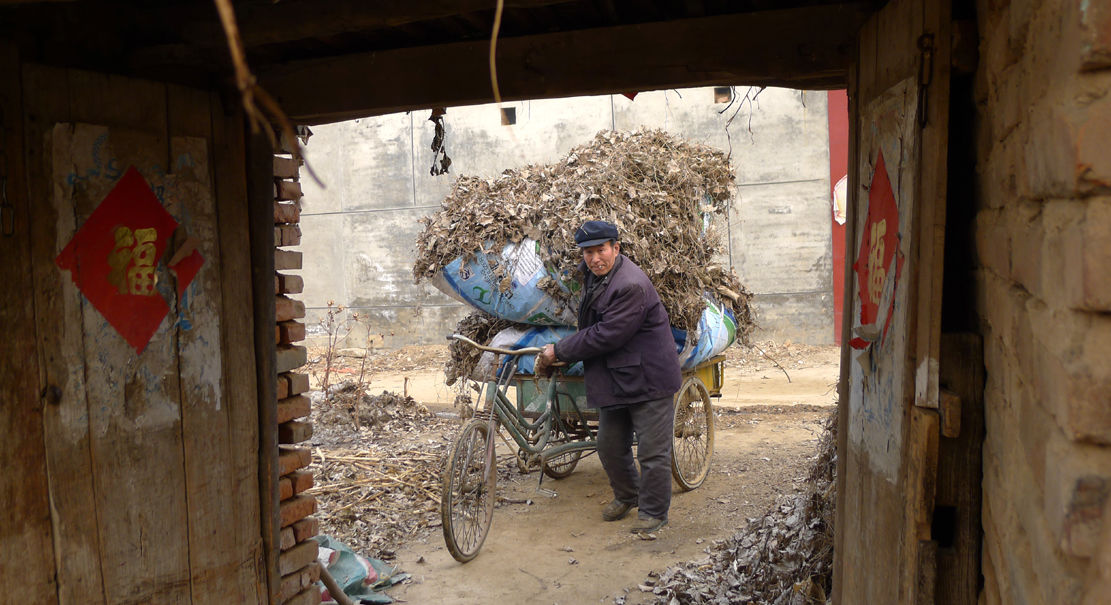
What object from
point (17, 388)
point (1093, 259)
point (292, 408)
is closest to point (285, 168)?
point (292, 408)

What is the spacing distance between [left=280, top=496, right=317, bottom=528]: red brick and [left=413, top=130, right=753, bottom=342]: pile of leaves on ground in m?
2.51

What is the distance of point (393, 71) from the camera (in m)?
3.21

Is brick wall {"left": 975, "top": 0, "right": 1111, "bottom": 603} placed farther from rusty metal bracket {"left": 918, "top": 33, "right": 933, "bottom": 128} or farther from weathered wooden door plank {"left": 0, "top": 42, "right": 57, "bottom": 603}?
weathered wooden door plank {"left": 0, "top": 42, "right": 57, "bottom": 603}

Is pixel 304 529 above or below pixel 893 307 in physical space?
below

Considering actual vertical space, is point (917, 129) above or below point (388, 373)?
above

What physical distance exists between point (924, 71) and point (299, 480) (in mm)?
3103

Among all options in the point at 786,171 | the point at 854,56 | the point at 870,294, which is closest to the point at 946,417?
the point at 870,294

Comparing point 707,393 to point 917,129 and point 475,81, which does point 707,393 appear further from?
point 917,129

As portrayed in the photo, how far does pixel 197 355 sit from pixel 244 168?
80 centimetres

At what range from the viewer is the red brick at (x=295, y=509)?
366 cm

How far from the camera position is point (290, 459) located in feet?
12.2

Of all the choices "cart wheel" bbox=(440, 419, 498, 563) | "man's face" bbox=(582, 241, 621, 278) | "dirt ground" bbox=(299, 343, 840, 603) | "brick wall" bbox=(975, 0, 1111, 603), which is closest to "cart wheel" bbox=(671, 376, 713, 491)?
"dirt ground" bbox=(299, 343, 840, 603)

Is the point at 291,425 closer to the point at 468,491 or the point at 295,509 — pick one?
the point at 295,509

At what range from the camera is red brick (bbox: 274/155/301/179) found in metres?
3.78
